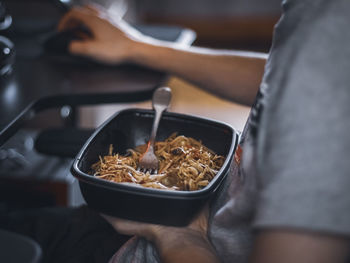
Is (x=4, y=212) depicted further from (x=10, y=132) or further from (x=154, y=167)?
(x=154, y=167)

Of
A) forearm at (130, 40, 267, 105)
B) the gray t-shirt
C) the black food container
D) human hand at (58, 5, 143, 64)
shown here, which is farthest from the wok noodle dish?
human hand at (58, 5, 143, 64)

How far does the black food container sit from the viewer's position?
45 cm

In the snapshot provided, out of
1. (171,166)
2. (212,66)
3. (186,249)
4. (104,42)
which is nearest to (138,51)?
(104,42)

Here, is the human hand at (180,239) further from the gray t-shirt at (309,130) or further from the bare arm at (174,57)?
the bare arm at (174,57)

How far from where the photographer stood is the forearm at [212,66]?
904 mm

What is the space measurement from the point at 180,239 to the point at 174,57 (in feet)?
1.85

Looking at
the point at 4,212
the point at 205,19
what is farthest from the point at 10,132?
the point at 205,19

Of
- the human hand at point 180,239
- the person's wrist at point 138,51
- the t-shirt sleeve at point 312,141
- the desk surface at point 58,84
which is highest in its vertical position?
the t-shirt sleeve at point 312,141

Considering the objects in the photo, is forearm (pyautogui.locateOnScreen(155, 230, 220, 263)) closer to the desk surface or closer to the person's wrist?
the desk surface

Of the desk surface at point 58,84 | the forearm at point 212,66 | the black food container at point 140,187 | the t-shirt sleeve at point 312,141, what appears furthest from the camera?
the forearm at point 212,66

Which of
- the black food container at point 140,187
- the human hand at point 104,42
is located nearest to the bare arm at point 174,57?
the human hand at point 104,42

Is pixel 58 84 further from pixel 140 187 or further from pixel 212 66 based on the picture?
pixel 140 187

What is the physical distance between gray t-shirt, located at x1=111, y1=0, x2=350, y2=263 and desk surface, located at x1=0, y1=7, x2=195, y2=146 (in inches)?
19.9

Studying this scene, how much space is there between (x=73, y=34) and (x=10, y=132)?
470 millimetres
